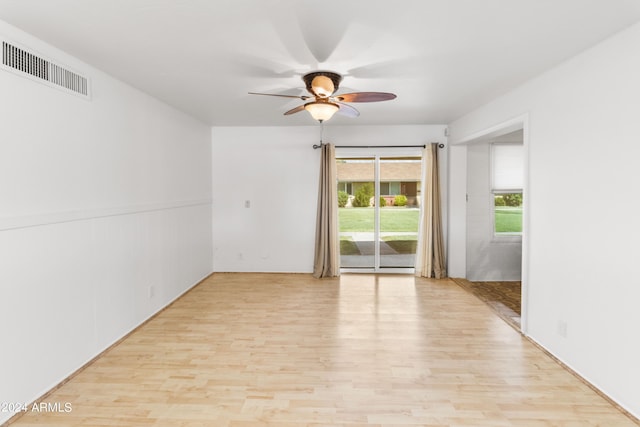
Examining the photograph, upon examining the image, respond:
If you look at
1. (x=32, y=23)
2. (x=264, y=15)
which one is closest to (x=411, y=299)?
(x=264, y=15)

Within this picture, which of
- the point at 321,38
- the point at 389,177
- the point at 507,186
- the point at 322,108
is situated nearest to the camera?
the point at 321,38

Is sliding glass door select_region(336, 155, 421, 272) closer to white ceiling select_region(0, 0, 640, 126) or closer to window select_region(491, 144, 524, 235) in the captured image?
window select_region(491, 144, 524, 235)

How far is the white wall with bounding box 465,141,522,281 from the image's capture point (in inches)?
224

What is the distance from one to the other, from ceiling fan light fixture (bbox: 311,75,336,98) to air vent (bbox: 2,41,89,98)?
1816mm

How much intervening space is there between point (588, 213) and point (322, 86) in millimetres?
2204

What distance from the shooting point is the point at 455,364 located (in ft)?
9.53

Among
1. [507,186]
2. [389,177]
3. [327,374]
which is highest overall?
[389,177]

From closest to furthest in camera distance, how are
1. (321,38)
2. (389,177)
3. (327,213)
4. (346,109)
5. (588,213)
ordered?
(321,38) < (588,213) < (346,109) < (327,213) < (389,177)

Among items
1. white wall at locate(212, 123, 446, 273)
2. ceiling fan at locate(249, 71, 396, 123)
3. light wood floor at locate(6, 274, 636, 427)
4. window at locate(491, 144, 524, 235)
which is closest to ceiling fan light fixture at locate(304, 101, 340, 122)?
ceiling fan at locate(249, 71, 396, 123)

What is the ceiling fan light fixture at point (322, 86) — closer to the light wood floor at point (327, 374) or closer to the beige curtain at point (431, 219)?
the light wood floor at point (327, 374)

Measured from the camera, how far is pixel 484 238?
5.76 meters

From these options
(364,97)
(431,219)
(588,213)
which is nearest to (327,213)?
(431,219)

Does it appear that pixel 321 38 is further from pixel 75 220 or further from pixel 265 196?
pixel 265 196

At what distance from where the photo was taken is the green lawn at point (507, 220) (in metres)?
5.76
